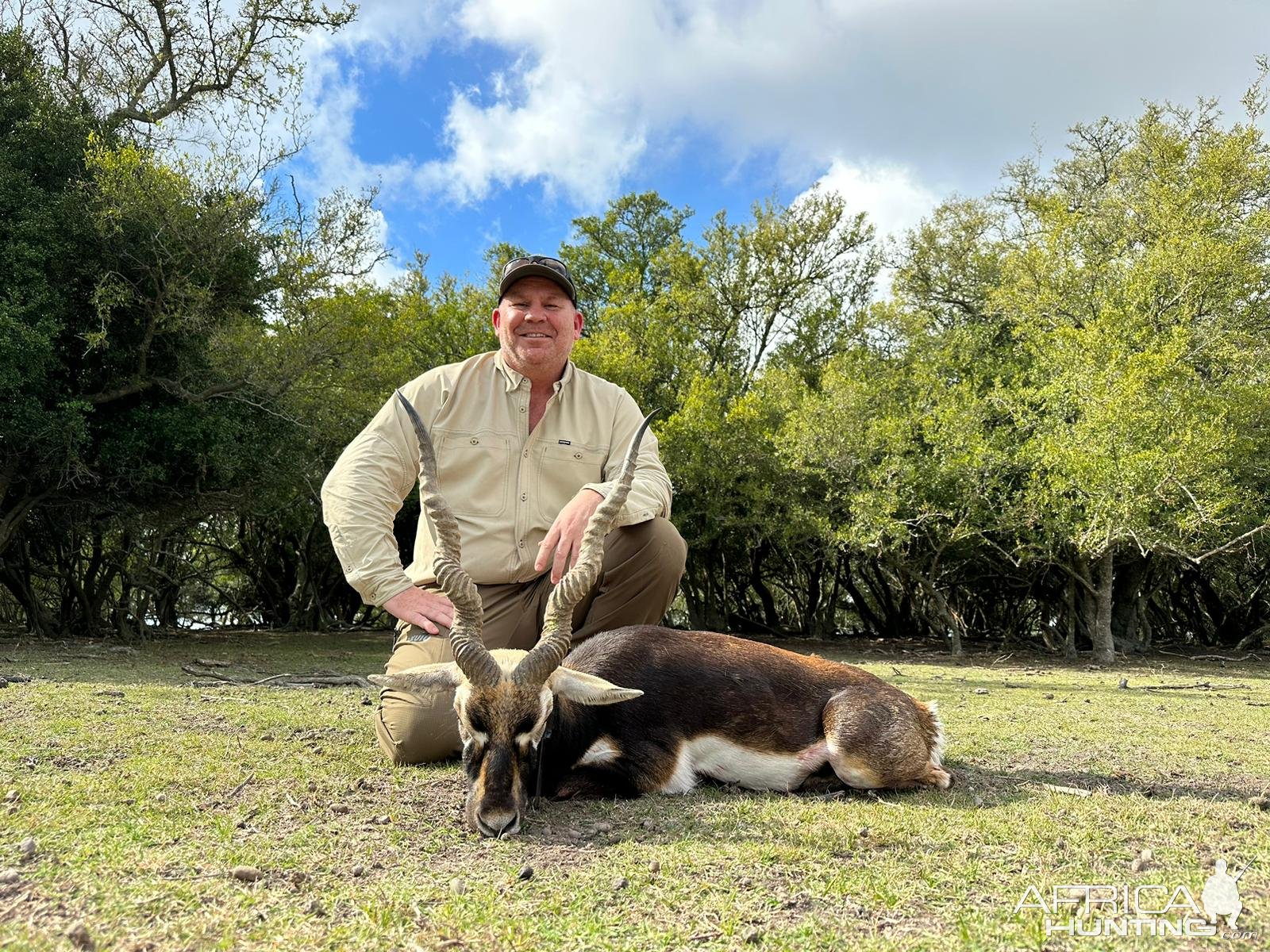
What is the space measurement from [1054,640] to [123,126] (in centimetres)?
2306

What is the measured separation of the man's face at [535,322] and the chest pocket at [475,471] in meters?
0.57

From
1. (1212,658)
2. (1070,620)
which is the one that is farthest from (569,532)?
Result: (1212,658)

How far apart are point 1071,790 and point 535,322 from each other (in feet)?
13.5

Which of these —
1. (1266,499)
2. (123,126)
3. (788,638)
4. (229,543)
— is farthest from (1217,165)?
(229,543)

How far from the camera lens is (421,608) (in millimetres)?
4695

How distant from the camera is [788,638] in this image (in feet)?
86.1

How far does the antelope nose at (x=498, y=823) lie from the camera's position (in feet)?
12.2

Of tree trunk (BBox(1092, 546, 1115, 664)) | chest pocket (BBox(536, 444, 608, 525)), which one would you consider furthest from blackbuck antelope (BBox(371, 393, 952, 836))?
tree trunk (BBox(1092, 546, 1115, 664))

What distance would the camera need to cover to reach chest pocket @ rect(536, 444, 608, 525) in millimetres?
5812

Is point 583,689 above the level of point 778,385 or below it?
→ below

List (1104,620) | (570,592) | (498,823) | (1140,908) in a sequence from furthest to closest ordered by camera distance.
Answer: (1104,620), (570,592), (498,823), (1140,908)

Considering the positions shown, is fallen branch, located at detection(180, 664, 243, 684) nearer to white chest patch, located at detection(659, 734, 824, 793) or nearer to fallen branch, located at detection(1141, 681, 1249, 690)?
white chest patch, located at detection(659, 734, 824, 793)

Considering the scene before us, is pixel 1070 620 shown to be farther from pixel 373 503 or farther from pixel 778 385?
pixel 373 503

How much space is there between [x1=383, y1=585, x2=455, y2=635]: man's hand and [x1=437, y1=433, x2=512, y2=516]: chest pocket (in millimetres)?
1018
